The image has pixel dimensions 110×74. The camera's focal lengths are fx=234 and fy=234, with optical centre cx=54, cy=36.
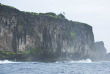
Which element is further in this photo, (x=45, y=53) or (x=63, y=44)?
(x=63, y=44)

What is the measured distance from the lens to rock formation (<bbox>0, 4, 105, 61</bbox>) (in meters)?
70.0

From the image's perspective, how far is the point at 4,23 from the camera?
227ft

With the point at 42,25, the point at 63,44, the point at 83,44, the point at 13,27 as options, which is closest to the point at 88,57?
the point at 83,44

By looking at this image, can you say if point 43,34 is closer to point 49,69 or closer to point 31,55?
point 31,55

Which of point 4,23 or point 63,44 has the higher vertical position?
point 4,23

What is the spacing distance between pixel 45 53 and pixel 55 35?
505 inches

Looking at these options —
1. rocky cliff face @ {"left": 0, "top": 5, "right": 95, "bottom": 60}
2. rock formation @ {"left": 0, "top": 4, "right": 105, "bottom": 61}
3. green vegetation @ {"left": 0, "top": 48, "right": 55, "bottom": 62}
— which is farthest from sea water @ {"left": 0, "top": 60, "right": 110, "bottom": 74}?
rock formation @ {"left": 0, "top": 4, "right": 105, "bottom": 61}

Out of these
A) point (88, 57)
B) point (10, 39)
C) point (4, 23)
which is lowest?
point (88, 57)

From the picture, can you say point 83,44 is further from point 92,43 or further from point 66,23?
point 66,23

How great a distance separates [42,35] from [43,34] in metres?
0.79

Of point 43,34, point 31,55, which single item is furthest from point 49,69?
point 43,34

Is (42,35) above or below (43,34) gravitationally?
below

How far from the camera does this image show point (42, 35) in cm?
8294

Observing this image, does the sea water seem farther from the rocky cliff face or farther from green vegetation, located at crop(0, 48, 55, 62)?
the rocky cliff face
